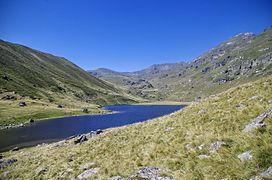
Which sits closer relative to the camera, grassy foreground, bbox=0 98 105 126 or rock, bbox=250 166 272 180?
rock, bbox=250 166 272 180

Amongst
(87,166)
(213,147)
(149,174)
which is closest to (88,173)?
(87,166)

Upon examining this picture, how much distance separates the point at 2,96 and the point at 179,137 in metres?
191

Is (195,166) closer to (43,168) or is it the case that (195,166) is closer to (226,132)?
(226,132)

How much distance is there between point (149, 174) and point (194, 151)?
12.1 feet

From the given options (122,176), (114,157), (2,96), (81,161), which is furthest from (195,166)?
(2,96)

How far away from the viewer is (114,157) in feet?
76.2

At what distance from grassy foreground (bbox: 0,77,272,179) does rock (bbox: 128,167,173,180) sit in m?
0.62

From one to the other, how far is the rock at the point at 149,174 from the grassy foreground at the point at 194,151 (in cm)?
62

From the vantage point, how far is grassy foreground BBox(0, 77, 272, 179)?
13.4 m

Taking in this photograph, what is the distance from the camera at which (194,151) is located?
17.2m

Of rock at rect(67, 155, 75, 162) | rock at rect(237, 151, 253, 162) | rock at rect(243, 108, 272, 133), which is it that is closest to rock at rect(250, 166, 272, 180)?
rock at rect(237, 151, 253, 162)

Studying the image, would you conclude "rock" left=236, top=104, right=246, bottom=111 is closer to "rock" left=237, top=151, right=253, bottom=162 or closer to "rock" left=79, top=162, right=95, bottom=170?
"rock" left=237, top=151, right=253, bottom=162

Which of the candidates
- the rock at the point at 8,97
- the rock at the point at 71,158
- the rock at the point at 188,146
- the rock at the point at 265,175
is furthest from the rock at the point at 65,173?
the rock at the point at 8,97

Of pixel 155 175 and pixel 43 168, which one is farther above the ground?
pixel 155 175
